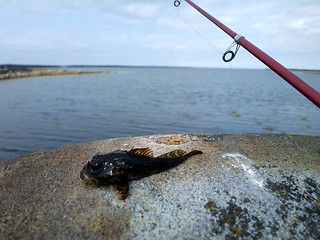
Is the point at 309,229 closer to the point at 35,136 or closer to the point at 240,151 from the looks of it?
the point at 240,151

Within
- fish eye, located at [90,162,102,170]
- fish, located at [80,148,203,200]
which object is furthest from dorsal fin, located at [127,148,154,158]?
fish eye, located at [90,162,102,170]

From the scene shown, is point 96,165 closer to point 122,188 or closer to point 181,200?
point 122,188

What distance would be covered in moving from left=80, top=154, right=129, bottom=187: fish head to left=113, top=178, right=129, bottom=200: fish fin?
0.12m

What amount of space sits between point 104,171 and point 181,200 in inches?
78.9

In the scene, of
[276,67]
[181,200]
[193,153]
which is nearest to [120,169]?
[181,200]

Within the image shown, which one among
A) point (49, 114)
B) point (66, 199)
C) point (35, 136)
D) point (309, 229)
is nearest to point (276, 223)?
point (309, 229)

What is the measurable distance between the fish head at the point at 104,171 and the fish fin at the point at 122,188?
124 mm

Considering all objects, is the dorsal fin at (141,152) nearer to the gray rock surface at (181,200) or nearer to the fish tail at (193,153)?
the gray rock surface at (181,200)

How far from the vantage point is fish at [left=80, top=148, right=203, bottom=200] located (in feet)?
18.4

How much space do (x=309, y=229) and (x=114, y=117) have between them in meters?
15.1

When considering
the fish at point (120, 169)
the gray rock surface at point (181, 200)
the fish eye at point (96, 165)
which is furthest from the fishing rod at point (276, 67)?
the fish eye at point (96, 165)

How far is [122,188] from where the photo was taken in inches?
218

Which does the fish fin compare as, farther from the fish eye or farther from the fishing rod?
the fishing rod

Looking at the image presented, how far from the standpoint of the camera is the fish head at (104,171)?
221 inches
